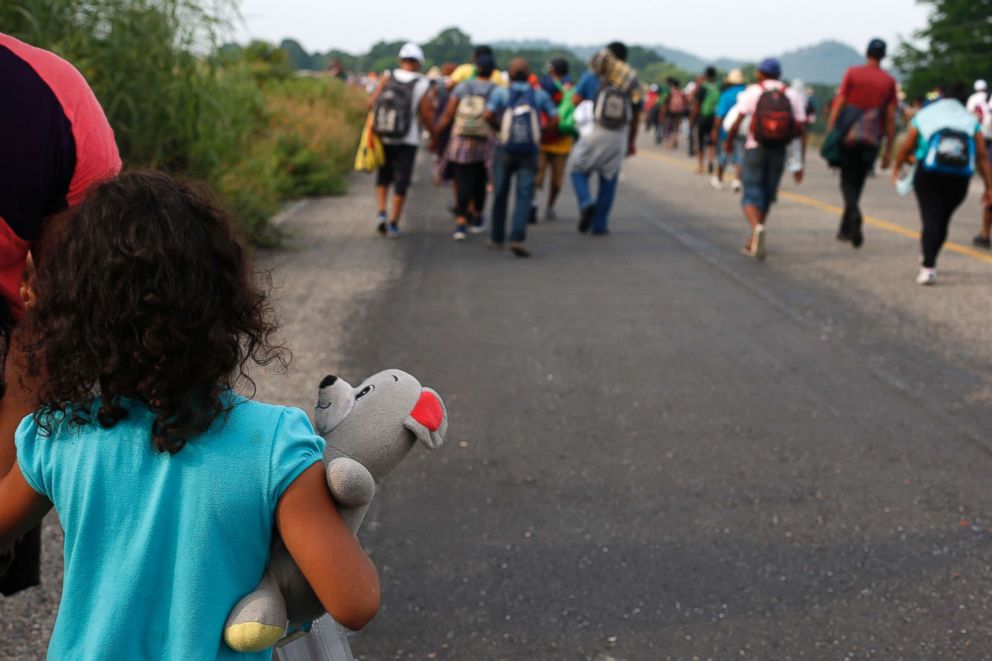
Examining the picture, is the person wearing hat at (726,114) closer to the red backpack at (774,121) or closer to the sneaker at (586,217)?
the sneaker at (586,217)

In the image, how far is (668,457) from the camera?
16.4 feet

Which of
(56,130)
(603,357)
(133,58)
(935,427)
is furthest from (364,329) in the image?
(56,130)

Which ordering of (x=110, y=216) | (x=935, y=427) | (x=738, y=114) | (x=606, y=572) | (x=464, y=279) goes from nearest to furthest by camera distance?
(x=110, y=216), (x=606, y=572), (x=935, y=427), (x=464, y=279), (x=738, y=114)

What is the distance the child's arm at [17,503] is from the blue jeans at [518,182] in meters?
8.56

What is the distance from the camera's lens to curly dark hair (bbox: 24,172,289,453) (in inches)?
64.7

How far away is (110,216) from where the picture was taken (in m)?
1.66

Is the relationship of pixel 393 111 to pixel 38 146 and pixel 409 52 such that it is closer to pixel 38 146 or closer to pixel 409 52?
pixel 409 52

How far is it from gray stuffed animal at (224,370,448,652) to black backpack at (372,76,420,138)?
916 centimetres

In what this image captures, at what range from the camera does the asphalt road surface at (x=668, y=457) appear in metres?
3.54

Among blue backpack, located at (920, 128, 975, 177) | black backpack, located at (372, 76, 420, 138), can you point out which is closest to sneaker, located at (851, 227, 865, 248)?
blue backpack, located at (920, 128, 975, 177)

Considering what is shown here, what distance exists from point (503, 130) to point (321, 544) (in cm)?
886

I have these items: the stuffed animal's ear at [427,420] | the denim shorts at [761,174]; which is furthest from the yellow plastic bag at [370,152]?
the stuffed animal's ear at [427,420]

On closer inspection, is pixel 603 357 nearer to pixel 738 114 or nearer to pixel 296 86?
pixel 738 114

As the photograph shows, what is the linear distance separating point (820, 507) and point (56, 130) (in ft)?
10.4
